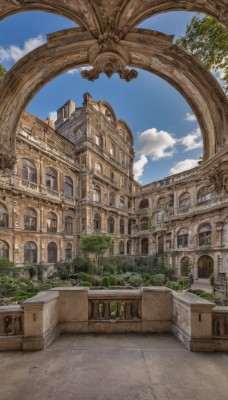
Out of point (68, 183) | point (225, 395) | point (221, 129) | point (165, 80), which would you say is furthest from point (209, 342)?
point (68, 183)

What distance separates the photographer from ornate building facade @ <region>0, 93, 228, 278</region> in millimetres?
18672

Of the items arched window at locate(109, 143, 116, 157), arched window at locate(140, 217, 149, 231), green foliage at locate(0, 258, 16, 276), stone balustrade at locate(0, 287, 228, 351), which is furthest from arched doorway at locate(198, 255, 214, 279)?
stone balustrade at locate(0, 287, 228, 351)

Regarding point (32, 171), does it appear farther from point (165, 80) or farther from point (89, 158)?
point (165, 80)

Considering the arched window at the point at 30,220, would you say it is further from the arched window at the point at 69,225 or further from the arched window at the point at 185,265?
the arched window at the point at 185,265

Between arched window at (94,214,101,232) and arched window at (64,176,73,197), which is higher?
arched window at (64,176,73,197)

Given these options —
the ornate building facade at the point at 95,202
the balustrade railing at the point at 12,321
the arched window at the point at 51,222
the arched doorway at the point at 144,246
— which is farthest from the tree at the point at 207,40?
the arched doorway at the point at 144,246

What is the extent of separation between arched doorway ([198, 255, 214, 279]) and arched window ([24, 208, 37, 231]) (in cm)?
1903

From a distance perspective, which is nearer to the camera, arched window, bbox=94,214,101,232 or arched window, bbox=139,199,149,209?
arched window, bbox=94,214,101,232

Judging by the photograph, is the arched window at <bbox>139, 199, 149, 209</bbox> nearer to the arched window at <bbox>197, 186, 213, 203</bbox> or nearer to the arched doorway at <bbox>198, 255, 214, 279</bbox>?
the arched window at <bbox>197, 186, 213, 203</bbox>

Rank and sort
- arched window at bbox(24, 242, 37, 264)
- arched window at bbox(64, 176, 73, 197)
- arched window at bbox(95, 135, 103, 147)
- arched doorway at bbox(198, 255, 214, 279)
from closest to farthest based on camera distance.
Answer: arched window at bbox(24, 242, 37, 264)
arched doorway at bbox(198, 255, 214, 279)
arched window at bbox(64, 176, 73, 197)
arched window at bbox(95, 135, 103, 147)

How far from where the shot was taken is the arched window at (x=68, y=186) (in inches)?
927

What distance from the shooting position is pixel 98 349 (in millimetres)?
3750

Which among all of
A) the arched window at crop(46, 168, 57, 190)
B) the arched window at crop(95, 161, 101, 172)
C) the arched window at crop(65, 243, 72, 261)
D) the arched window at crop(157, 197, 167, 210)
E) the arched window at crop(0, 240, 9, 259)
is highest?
the arched window at crop(95, 161, 101, 172)

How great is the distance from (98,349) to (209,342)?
206cm
